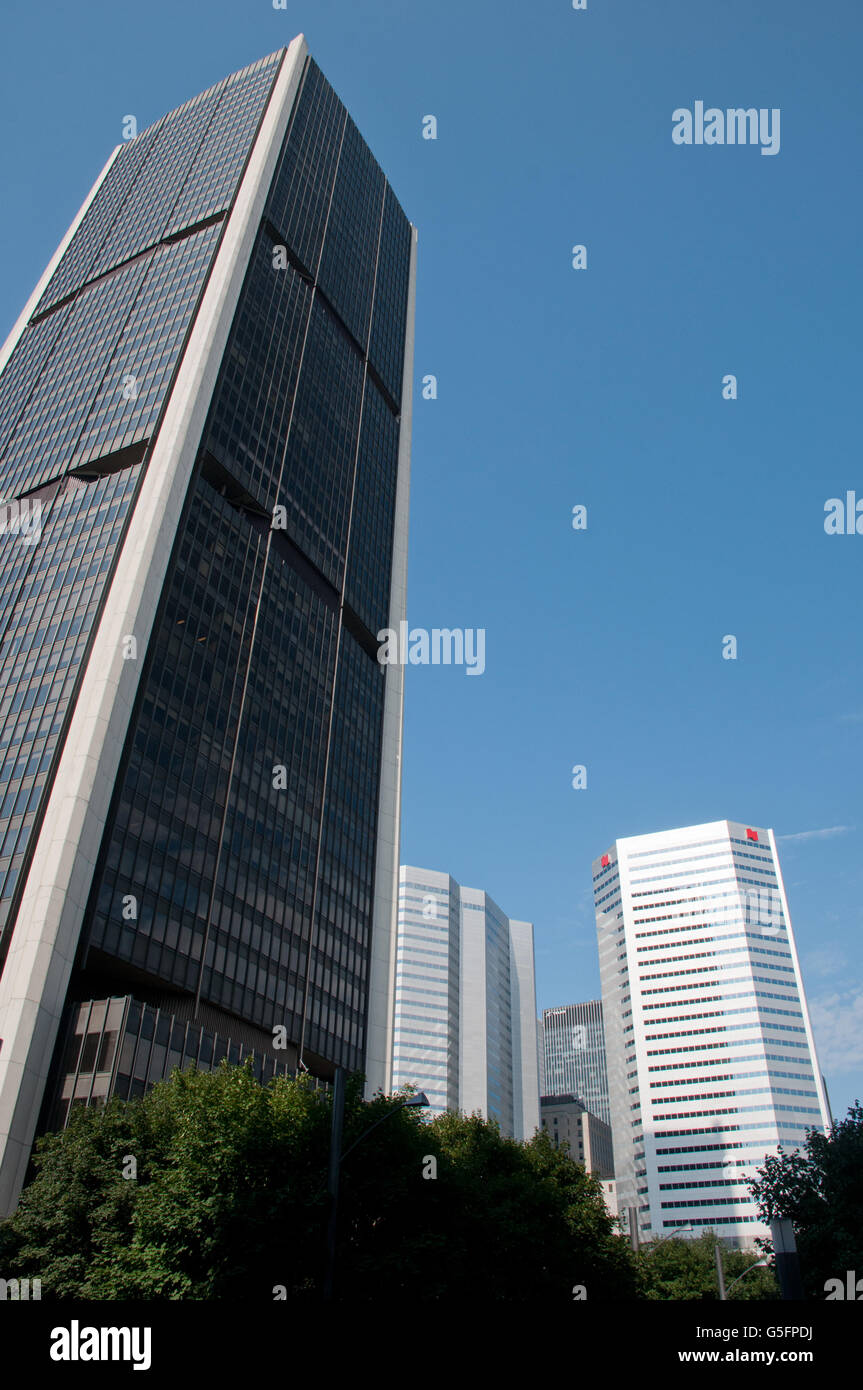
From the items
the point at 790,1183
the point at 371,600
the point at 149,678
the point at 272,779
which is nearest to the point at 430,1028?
the point at 371,600

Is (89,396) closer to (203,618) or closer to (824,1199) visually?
(203,618)

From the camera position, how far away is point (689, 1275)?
70688 millimetres

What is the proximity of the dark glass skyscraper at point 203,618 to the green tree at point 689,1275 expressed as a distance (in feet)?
88.1

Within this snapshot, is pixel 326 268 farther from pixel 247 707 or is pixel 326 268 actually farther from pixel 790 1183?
pixel 790 1183

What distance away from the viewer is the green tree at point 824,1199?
37.0 meters

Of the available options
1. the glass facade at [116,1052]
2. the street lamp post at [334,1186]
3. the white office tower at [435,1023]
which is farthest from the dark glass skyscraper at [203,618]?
the white office tower at [435,1023]

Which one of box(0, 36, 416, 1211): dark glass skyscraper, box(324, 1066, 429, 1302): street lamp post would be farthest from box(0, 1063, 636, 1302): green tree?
box(0, 36, 416, 1211): dark glass skyscraper

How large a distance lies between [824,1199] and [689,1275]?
3729 cm

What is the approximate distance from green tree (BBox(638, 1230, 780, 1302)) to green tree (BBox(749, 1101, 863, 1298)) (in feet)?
48.5

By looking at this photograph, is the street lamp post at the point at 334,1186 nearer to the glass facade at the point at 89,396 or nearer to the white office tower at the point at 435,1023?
the glass facade at the point at 89,396

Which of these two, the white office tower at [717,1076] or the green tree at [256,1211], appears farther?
the white office tower at [717,1076]

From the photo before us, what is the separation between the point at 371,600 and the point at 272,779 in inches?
1213

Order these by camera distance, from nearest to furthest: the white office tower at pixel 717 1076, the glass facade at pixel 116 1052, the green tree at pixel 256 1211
Answer: 1. the green tree at pixel 256 1211
2. the glass facade at pixel 116 1052
3. the white office tower at pixel 717 1076
